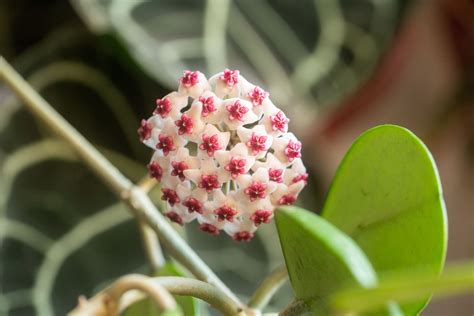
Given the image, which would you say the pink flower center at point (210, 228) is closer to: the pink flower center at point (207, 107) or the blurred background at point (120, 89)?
the pink flower center at point (207, 107)

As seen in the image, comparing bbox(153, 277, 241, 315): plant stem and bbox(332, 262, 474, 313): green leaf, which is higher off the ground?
bbox(153, 277, 241, 315): plant stem

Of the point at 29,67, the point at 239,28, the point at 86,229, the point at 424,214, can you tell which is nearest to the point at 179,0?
the point at 239,28

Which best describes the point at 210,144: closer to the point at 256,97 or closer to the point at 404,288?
the point at 256,97

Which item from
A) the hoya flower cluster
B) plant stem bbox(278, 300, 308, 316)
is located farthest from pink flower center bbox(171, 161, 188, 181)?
plant stem bbox(278, 300, 308, 316)

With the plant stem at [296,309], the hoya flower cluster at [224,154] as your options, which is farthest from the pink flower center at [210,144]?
the plant stem at [296,309]

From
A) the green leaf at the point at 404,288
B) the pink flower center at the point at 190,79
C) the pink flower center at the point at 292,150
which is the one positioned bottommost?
the green leaf at the point at 404,288

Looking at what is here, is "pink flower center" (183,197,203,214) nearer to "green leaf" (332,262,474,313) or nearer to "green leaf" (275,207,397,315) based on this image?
"green leaf" (275,207,397,315)
